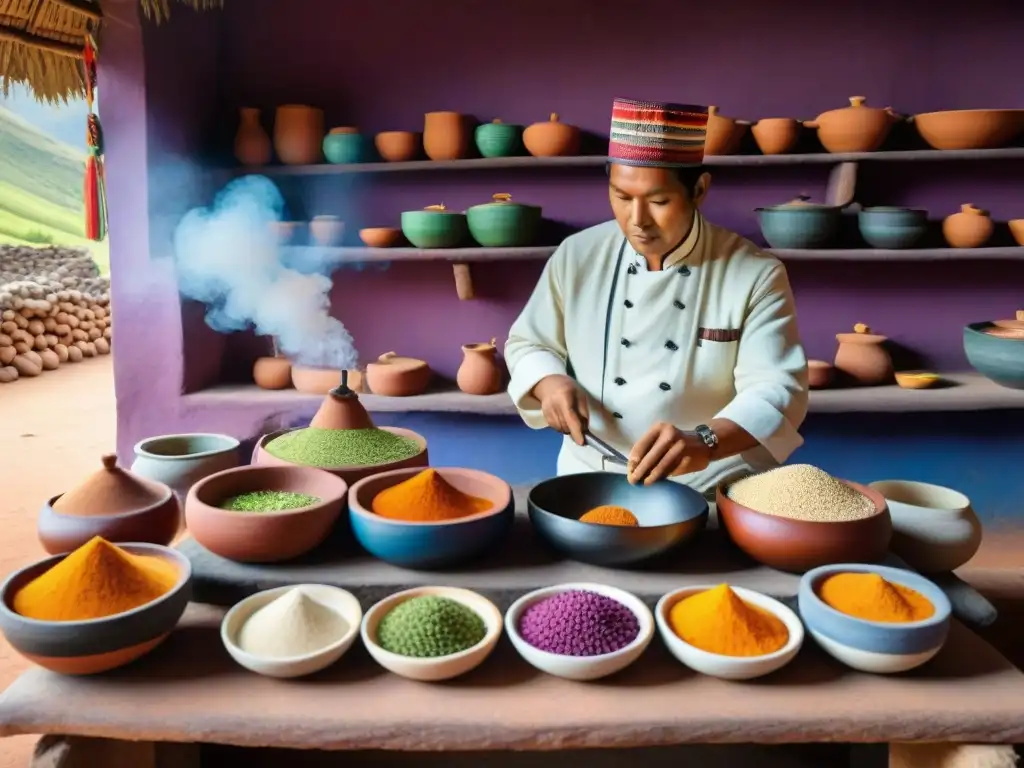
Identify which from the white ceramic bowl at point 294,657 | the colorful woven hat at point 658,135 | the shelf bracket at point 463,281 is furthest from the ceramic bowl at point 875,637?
the shelf bracket at point 463,281

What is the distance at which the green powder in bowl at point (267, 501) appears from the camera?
1524 mm

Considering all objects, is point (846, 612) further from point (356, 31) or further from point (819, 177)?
point (356, 31)

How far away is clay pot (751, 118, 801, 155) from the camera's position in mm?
3551

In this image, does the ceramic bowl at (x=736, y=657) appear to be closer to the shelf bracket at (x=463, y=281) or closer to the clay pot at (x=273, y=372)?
the shelf bracket at (x=463, y=281)

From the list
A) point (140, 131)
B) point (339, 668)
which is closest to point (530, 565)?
point (339, 668)

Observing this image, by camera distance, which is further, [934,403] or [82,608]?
[934,403]

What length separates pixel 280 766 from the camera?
1668mm

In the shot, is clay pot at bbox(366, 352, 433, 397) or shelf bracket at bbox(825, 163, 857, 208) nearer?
shelf bracket at bbox(825, 163, 857, 208)

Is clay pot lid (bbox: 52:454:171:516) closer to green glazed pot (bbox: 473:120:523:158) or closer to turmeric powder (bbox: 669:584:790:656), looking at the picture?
turmeric powder (bbox: 669:584:790:656)

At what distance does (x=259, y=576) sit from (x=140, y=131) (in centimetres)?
280

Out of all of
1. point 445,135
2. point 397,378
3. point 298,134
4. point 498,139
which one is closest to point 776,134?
point 498,139

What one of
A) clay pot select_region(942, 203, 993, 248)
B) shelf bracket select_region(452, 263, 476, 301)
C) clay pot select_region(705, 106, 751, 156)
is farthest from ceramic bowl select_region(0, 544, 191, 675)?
clay pot select_region(942, 203, 993, 248)

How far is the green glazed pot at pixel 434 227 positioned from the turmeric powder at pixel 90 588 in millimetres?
2595

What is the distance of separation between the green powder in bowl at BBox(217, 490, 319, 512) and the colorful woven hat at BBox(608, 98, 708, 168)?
3.29ft
